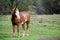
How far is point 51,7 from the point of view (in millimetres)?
43469

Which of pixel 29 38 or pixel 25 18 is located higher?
pixel 25 18

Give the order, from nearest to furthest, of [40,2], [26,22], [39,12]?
[26,22], [39,12], [40,2]

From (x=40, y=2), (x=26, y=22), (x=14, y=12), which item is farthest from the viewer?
(x=40, y=2)

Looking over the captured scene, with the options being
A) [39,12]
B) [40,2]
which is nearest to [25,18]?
[39,12]

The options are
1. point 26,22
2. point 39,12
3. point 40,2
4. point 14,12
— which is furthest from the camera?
point 40,2

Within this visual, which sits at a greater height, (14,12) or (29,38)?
(14,12)

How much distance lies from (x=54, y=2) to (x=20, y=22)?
2759 cm

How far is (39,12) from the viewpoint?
140 feet

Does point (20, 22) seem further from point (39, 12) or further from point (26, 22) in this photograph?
point (39, 12)

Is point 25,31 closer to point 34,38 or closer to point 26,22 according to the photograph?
point 26,22

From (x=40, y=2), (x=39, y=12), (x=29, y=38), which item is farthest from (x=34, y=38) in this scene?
(x=40, y=2)

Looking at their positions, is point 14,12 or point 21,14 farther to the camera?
point 21,14

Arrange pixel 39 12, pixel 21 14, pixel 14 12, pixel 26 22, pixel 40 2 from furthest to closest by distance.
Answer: pixel 40 2 < pixel 39 12 < pixel 26 22 < pixel 21 14 < pixel 14 12

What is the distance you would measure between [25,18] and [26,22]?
Answer: 2.49ft
